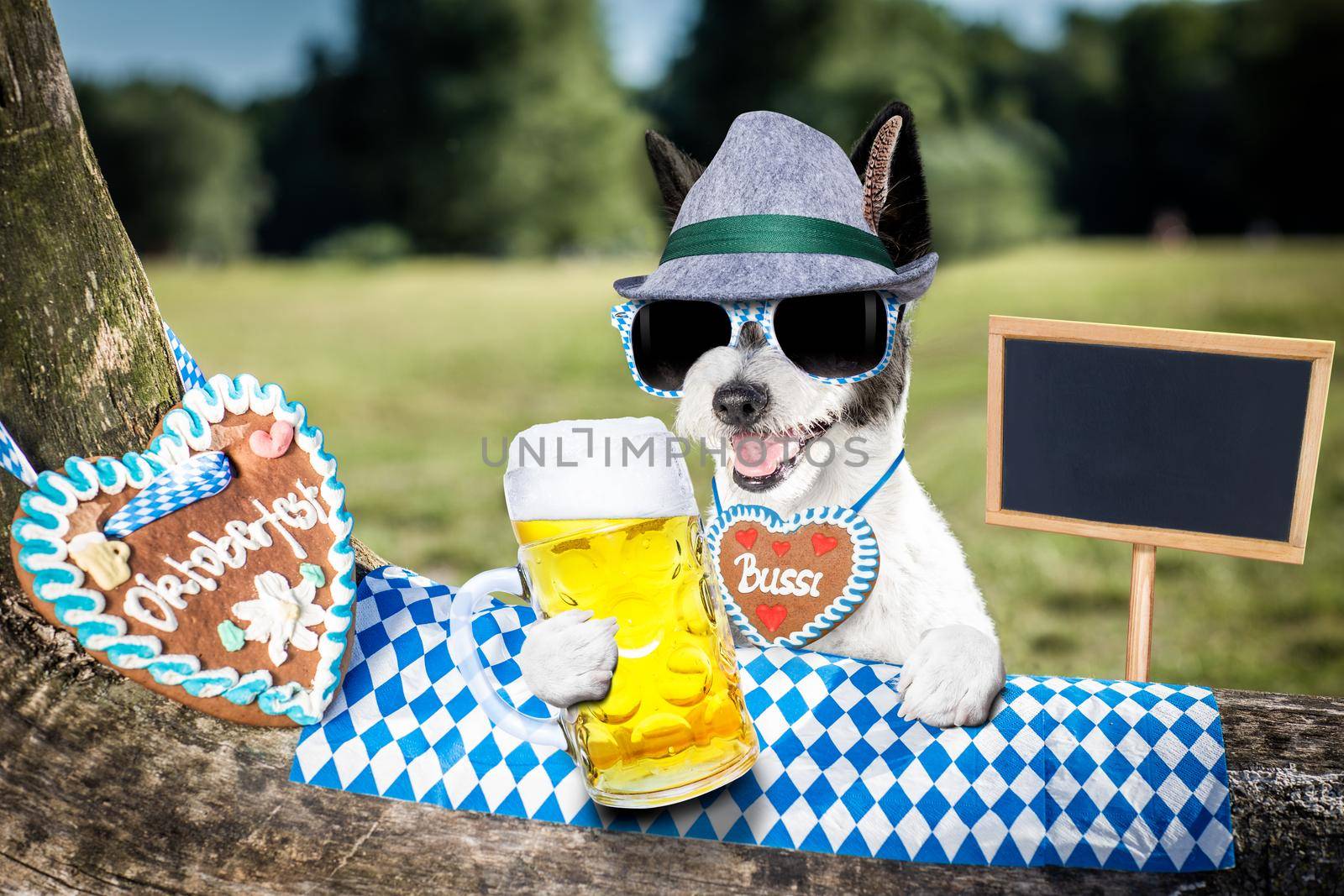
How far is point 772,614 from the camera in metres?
1.83

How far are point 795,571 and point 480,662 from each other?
2.05 feet

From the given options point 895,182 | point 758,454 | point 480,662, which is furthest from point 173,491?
point 895,182

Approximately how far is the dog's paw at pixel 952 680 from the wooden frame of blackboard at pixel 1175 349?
0.34 metres

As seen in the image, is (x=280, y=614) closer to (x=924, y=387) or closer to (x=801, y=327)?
(x=801, y=327)

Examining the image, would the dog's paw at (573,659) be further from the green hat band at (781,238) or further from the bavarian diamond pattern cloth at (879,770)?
the green hat band at (781,238)

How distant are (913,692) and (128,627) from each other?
121cm

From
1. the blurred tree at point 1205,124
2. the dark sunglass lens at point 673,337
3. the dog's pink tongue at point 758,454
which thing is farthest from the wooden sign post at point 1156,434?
the blurred tree at point 1205,124

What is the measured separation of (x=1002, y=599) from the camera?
16.3ft

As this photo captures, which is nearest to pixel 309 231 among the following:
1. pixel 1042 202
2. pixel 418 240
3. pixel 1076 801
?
pixel 418 240

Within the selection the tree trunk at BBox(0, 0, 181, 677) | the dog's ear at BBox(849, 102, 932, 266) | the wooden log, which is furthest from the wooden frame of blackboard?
the tree trunk at BBox(0, 0, 181, 677)

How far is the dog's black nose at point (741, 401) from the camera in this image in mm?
1609

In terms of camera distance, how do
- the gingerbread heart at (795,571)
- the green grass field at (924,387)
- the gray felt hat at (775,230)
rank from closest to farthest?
the gray felt hat at (775,230)
the gingerbread heart at (795,571)
the green grass field at (924,387)

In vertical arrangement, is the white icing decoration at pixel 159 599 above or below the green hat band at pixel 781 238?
below

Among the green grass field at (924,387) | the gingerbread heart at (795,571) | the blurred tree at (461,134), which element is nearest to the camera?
the gingerbread heart at (795,571)
